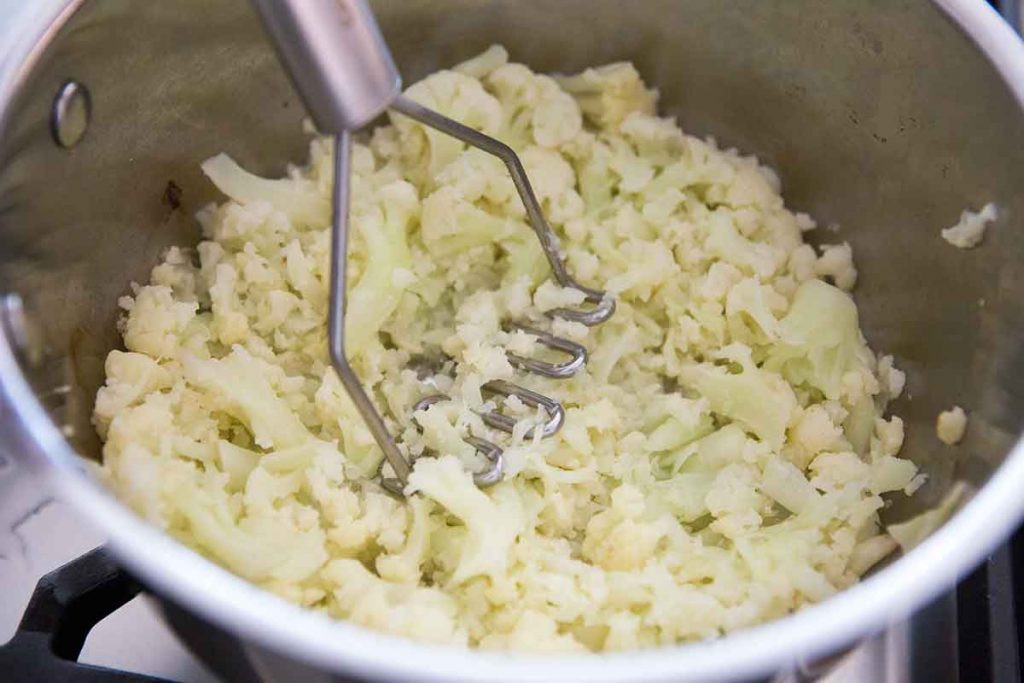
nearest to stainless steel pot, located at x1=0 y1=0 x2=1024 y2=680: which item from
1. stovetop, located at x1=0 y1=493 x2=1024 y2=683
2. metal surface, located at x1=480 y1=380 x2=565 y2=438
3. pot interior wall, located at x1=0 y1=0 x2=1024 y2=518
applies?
pot interior wall, located at x1=0 y1=0 x2=1024 y2=518

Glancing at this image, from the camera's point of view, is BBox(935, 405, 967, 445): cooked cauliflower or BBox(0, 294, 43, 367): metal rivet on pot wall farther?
BBox(935, 405, 967, 445): cooked cauliflower

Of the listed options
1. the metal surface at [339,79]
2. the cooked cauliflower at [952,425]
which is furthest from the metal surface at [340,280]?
the cooked cauliflower at [952,425]

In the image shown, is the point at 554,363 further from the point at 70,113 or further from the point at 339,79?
the point at 70,113

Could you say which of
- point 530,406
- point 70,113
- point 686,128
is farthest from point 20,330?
point 686,128

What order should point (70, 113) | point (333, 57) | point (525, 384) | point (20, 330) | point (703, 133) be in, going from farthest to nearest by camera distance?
1. point (703, 133)
2. point (525, 384)
3. point (70, 113)
4. point (20, 330)
5. point (333, 57)

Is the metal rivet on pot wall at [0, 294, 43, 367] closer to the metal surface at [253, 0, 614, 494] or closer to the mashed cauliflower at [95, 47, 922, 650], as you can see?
the mashed cauliflower at [95, 47, 922, 650]

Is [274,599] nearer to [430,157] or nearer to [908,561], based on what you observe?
[908,561]

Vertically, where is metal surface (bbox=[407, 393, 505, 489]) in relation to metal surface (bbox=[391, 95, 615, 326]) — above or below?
below

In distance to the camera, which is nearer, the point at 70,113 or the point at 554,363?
the point at 70,113
